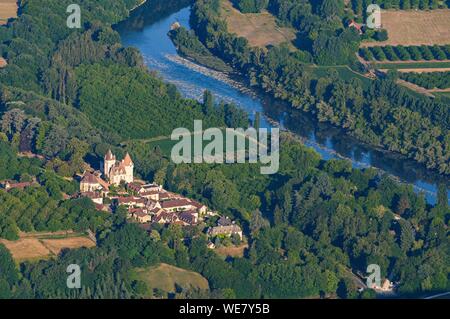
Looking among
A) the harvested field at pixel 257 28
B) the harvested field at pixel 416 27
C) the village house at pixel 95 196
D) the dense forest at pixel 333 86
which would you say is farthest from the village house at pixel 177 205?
the harvested field at pixel 416 27

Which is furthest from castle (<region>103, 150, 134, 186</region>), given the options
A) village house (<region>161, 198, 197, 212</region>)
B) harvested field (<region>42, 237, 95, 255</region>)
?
harvested field (<region>42, 237, 95, 255</region>)

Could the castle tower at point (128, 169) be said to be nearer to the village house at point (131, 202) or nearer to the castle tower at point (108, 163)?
the castle tower at point (108, 163)

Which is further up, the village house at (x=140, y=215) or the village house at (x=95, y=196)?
the village house at (x=140, y=215)

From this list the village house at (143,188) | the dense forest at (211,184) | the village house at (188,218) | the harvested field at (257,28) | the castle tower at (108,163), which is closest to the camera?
the dense forest at (211,184)

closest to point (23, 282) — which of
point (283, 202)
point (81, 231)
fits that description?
point (81, 231)

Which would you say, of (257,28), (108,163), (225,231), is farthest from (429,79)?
(225,231)

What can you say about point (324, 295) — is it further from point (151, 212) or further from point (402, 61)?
point (402, 61)

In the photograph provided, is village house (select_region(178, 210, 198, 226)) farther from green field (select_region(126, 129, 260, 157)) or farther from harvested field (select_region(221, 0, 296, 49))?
harvested field (select_region(221, 0, 296, 49))
